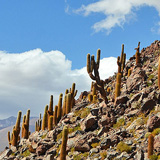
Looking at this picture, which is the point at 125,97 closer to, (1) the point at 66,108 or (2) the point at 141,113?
(2) the point at 141,113

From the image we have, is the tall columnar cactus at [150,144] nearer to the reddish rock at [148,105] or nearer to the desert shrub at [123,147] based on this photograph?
the desert shrub at [123,147]

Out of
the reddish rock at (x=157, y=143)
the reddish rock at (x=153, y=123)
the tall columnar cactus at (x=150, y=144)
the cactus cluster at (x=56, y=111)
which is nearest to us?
the tall columnar cactus at (x=150, y=144)

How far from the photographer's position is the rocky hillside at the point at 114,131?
19.0 meters

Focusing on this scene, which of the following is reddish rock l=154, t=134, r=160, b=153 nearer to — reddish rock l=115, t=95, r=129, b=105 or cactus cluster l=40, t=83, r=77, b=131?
reddish rock l=115, t=95, r=129, b=105

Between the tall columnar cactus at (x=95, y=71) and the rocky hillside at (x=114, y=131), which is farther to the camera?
the tall columnar cactus at (x=95, y=71)

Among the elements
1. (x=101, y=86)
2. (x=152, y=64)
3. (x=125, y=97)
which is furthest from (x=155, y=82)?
(x=152, y=64)

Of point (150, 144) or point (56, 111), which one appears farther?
point (56, 111)

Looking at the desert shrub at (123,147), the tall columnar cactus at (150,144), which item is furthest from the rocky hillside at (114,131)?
the tall columnar cactus at (150,144)

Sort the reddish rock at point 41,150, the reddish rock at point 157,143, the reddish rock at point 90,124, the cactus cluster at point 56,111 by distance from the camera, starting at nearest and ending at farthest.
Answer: the reddish rock at point 157,143
the reddish rock at point 90,124
the reddish rock at point 41,150
the cactus cluster at point 56,111

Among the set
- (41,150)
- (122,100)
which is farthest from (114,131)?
(41,150)

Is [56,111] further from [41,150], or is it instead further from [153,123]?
[153,123]

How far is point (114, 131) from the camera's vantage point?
22062mm

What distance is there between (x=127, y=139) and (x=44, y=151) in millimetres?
8933

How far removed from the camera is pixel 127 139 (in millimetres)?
20016
